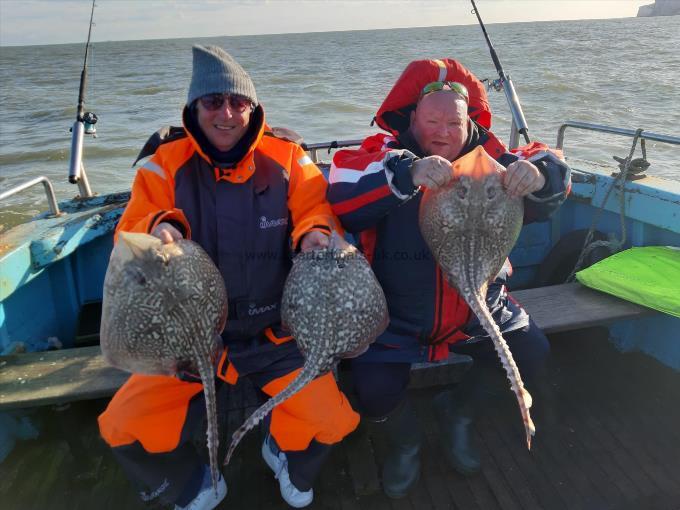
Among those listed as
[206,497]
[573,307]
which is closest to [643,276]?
[573,307]

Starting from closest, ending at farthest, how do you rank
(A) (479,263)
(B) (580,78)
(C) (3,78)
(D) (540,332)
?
(A) (479,263), (D) (540,332), (B) (580,78), (C) (3,78)

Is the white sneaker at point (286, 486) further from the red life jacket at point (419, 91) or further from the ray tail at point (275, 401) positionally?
the red life jacket at point (419, 91)

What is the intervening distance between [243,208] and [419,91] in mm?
1349

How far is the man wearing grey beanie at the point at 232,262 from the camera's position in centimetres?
Result: 262

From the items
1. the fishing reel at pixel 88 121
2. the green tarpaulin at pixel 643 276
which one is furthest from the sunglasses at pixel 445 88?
the fishing reel at pixel 88 121

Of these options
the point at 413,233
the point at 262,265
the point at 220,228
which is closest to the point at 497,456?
the point at 413,233

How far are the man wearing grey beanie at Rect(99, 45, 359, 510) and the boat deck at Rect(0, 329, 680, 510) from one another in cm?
35

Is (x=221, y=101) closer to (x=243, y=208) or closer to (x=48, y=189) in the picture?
(x=243, y=208)

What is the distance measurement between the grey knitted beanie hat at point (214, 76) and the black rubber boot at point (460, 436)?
89.0 inches

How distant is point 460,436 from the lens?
3193 mm

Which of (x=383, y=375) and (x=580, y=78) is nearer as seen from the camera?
(x=383, y=375)

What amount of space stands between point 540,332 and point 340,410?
135 cm

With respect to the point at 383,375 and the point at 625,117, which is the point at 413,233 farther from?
the point at 625,117

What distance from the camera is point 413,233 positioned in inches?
112
